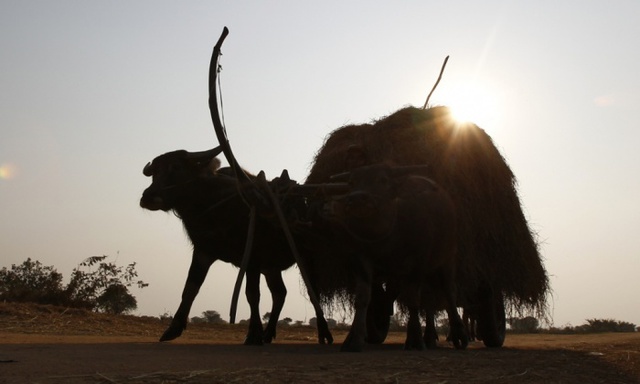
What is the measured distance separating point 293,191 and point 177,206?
1.62 m

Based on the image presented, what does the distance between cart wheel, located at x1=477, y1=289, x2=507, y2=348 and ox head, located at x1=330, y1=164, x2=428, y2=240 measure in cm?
254

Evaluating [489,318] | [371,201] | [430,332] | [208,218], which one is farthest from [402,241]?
[208,218]

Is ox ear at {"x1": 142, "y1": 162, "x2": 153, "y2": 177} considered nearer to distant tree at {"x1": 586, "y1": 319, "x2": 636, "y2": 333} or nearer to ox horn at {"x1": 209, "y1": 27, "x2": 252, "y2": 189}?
ox horn at {"x1": 209, "y1": 27, "x2": 252, "y2": 189}

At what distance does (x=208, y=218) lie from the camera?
8.98 m

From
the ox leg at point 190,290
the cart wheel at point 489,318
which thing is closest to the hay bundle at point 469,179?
the cart wheel at point 489,318

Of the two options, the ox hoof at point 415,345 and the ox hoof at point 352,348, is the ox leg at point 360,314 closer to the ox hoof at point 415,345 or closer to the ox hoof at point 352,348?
the ox hoof at point 352,348

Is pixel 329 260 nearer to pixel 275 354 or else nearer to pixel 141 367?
pixel 275 354

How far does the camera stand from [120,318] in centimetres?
1427

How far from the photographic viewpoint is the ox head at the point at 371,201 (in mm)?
7133

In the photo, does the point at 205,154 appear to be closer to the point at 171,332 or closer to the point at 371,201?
the point at 171,332

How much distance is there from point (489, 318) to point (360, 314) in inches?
118

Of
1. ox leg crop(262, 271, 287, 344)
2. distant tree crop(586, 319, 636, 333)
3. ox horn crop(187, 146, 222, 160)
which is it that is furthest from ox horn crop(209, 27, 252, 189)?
distant tree crop(586, 319, 636, 333)

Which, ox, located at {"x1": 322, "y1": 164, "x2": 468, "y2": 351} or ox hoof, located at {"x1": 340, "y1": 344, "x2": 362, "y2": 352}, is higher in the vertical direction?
ox, located at {"x1": 322, "y1": 164, "x2": 468, "y2": 351}

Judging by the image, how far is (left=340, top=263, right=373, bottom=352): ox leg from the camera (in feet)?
23.2
